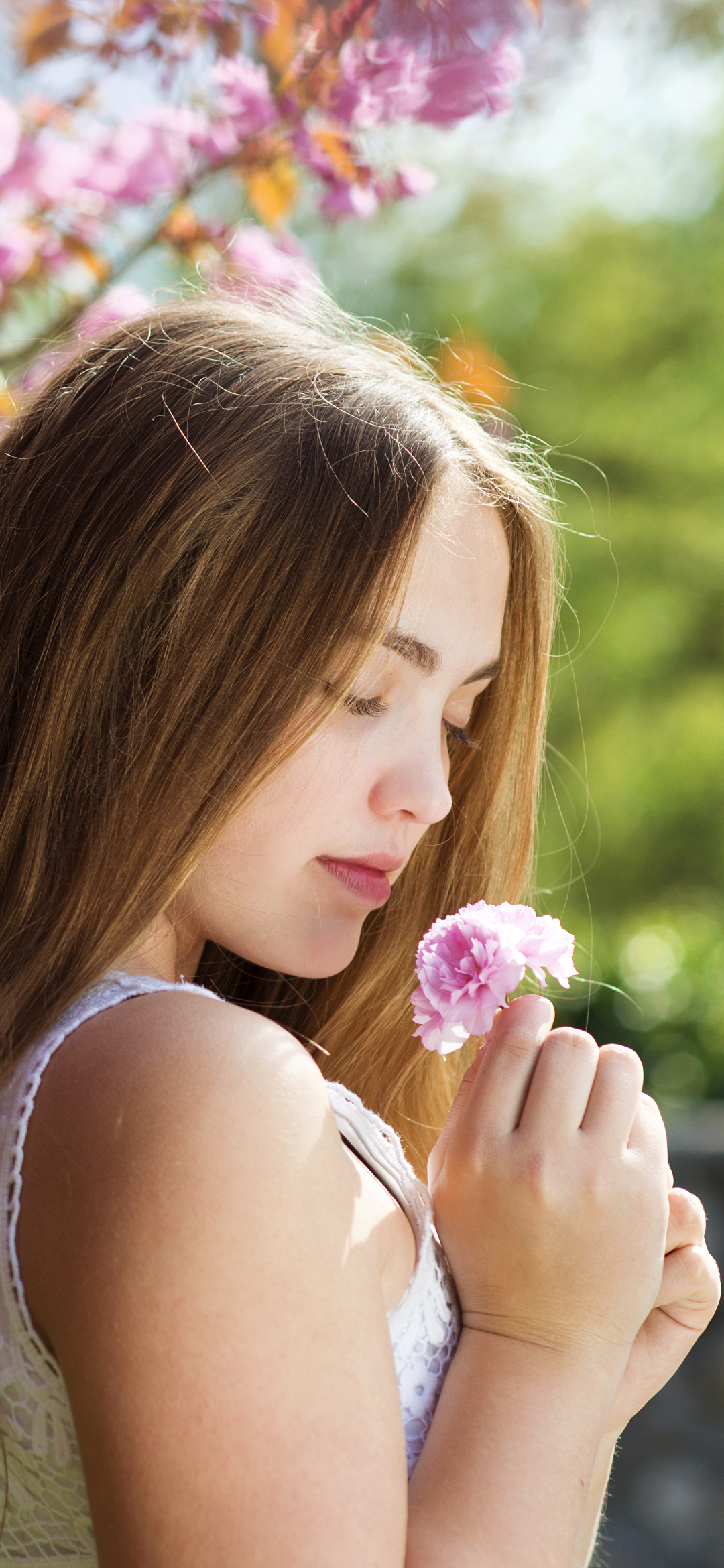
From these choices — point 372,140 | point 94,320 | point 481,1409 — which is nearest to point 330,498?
point 481,1409

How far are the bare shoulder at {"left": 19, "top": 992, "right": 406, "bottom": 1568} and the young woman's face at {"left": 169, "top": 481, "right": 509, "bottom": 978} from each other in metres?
0.37

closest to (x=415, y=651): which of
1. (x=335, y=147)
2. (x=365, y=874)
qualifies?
(x=365, y=874)

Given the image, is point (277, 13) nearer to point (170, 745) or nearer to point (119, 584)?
point (119, 584)

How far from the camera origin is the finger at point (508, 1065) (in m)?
1.26

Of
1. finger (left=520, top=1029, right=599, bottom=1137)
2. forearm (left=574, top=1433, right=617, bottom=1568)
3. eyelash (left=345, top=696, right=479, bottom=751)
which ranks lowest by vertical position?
forearm (left=574, top=1433, right=617, bottom=1568)

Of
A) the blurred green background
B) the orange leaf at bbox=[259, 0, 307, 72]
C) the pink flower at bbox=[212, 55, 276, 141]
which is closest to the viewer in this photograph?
the orange leaf at bbox=[259, 0, 307, 72]

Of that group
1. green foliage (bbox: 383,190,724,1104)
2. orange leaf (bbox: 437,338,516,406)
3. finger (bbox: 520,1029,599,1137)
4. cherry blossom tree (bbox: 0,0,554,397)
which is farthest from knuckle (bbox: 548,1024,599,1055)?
green foliage (bbox: 383,190,724,1104)

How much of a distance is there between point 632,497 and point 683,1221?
7.29 metres

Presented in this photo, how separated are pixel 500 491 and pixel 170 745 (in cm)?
66

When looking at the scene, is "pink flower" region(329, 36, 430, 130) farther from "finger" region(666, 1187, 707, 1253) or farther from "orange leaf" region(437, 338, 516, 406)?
"finger" region(666, 1187, 707, 1253)

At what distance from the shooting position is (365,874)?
1483 mm

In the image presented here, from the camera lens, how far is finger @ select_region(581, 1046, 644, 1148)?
1257 millimetres

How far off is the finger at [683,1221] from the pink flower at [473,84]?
7.58 ft

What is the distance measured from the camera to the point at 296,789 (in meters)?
1.34
